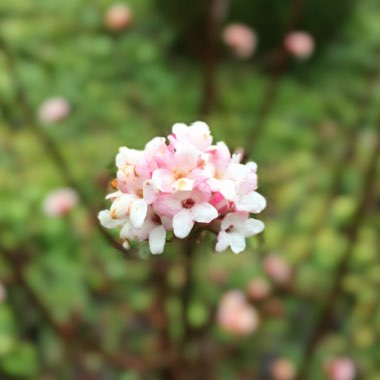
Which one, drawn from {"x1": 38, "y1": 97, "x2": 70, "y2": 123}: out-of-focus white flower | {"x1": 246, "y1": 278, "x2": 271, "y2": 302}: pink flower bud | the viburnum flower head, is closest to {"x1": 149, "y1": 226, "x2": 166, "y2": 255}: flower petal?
the viburnum flower head

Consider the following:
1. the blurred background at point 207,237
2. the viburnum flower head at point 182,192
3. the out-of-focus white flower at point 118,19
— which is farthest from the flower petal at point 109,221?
the out-of-focus white flower at point 118,19

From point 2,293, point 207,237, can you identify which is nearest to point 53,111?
point 2,293

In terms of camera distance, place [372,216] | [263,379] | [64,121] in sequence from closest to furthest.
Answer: [263,379]
[372,216]
[64,121]

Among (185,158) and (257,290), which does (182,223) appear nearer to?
(185,158)

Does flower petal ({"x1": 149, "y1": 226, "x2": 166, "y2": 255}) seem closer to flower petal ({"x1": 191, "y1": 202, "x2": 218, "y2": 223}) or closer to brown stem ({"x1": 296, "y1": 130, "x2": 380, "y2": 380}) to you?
flower petal ({"x1": 191, "y1": 202, "x2": 218, "y2": 223})

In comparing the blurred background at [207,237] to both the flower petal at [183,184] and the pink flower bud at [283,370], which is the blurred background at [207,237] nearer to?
the pink flower bud at [283,370]

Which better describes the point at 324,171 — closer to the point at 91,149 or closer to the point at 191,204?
the point at 91,149

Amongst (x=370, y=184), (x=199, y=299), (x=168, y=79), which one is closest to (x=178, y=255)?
(x=199, y=299)
